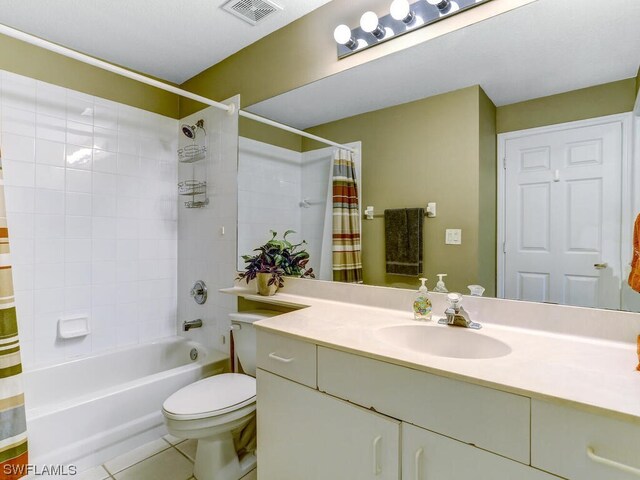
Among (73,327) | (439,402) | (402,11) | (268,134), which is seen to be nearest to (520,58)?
(402,11)

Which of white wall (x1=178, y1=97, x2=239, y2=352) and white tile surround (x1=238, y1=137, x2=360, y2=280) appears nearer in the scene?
white tile surround (x1=238, y1=137, x2=360, y2=280)

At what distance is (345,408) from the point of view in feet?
3.20

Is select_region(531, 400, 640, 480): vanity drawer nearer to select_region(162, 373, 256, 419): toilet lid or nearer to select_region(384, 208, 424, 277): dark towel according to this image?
select_region(384, 208, 424, 277): dark towel

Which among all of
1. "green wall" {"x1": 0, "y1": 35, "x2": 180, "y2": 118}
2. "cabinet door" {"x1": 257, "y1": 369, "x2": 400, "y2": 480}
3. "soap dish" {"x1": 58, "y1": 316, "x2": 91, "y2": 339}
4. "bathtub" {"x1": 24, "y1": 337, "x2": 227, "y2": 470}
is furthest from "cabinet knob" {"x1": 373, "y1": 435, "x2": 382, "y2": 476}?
"green wall" {"x1": 0, "y1": 35, "x2": 180, "y2": 118}

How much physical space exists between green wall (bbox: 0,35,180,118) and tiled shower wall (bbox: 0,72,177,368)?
6 centimetres

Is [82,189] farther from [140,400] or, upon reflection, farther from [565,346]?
[565,346]

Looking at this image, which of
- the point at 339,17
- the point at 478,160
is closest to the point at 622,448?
the point at 478,160

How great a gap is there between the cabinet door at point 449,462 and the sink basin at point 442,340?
0.30 metres

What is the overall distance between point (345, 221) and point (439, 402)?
103 centimetres

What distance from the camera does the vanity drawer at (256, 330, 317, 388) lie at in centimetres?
106

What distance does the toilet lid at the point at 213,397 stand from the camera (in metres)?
1.40

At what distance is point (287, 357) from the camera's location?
1.12 metres

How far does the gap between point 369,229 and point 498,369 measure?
2.95ft

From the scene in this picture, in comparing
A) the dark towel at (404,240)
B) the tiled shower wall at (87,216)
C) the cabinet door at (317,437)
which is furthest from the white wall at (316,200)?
the tiled shower wall at (87,216)
